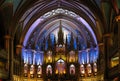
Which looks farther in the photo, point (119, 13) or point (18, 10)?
point (18, 10)

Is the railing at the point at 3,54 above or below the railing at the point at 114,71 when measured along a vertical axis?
above

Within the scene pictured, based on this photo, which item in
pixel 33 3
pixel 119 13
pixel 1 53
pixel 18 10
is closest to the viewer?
pixel 119 13

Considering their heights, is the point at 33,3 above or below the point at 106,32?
above

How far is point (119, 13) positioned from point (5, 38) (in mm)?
15524

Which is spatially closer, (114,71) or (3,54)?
(114,71)

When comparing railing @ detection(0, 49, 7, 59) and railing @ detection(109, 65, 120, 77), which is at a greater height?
railing @ detection(0, 49, 7, 59)

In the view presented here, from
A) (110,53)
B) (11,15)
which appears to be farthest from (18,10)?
(110,53)

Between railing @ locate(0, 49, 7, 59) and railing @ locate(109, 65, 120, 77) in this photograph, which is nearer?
railing @ locate(109, 65, 120, 77)

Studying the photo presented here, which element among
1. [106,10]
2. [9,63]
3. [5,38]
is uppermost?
[106,10]

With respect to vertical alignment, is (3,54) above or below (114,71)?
above

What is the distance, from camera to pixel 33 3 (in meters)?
47.4

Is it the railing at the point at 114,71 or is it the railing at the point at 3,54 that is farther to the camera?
the railing at the point at 3,54

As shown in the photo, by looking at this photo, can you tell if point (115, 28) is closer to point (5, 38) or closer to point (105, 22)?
point (105, 22)

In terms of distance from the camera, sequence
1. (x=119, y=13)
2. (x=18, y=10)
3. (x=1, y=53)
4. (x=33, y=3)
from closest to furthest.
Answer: (x=119, y=13) < (x=1, y=53) < (x=18, y=10) < (x=33, y=3)
